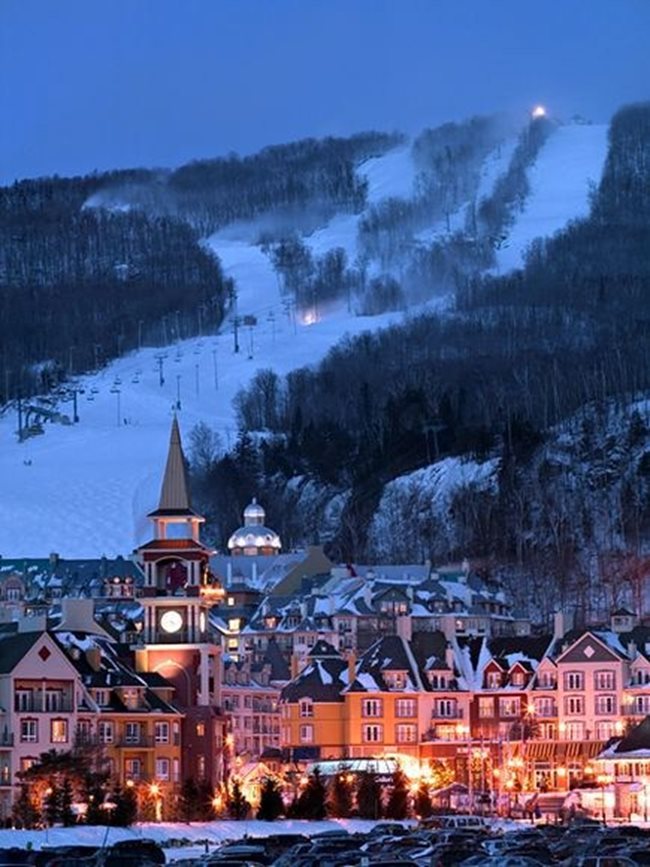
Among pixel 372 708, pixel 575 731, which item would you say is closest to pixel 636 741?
pixel 575 731

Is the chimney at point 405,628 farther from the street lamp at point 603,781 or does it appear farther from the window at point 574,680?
the street lamp at point 603,781

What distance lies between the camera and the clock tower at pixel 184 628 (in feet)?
395

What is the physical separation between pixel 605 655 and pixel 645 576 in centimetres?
4358

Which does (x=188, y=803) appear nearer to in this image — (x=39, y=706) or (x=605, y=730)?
(x=39, y=706)

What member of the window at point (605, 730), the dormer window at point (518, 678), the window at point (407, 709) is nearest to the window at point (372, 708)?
the window at point (407, 709)

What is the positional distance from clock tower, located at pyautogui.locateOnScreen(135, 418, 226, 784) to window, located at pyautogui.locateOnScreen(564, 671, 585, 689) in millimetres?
19872

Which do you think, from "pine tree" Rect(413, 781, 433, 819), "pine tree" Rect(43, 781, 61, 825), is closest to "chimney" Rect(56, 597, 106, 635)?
"pine tree" Rect(413, 781, 433, 819)

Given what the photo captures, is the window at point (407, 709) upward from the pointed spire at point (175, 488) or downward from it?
downward

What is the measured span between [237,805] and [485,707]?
111 feet

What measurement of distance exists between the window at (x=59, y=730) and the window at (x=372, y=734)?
2654cm

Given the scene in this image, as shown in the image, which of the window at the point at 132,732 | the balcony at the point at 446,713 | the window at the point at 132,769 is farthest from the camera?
the balcony at the point at 446,713

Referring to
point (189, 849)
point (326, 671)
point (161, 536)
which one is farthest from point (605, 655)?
point (189, 849)

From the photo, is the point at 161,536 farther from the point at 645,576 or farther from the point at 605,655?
the point at 645,576

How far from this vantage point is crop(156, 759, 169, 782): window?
11756cm
